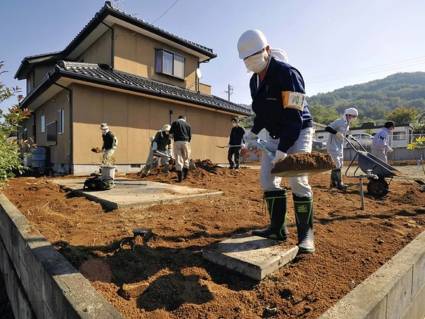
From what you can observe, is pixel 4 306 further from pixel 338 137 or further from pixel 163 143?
pixel 338 137

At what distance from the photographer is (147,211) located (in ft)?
13.2

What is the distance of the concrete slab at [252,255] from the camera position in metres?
2.11

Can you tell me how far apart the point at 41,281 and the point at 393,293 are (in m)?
2.46

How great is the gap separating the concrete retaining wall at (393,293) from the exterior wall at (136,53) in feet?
37.9

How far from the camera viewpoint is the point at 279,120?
2.61 m

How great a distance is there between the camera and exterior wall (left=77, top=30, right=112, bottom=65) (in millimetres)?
11805

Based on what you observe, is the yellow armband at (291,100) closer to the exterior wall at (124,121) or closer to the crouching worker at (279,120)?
the crouching worker at (279,120)

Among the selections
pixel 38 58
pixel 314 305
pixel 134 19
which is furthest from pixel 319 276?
pixel 38 58

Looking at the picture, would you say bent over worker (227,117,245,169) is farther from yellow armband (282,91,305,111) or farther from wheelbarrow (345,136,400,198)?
yellow armband (282,91,305,111)

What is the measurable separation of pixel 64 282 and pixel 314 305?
60.8 inches

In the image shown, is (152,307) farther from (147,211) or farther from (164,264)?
(147,211)

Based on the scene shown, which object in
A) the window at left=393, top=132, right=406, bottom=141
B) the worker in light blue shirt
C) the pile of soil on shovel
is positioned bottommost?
the pile of soil on shovel

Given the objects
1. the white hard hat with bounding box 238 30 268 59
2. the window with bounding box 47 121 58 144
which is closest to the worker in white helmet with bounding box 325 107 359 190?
the white hard hat with bounding box 238 30 268 59

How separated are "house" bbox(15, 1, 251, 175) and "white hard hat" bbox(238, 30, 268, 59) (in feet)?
25.4
